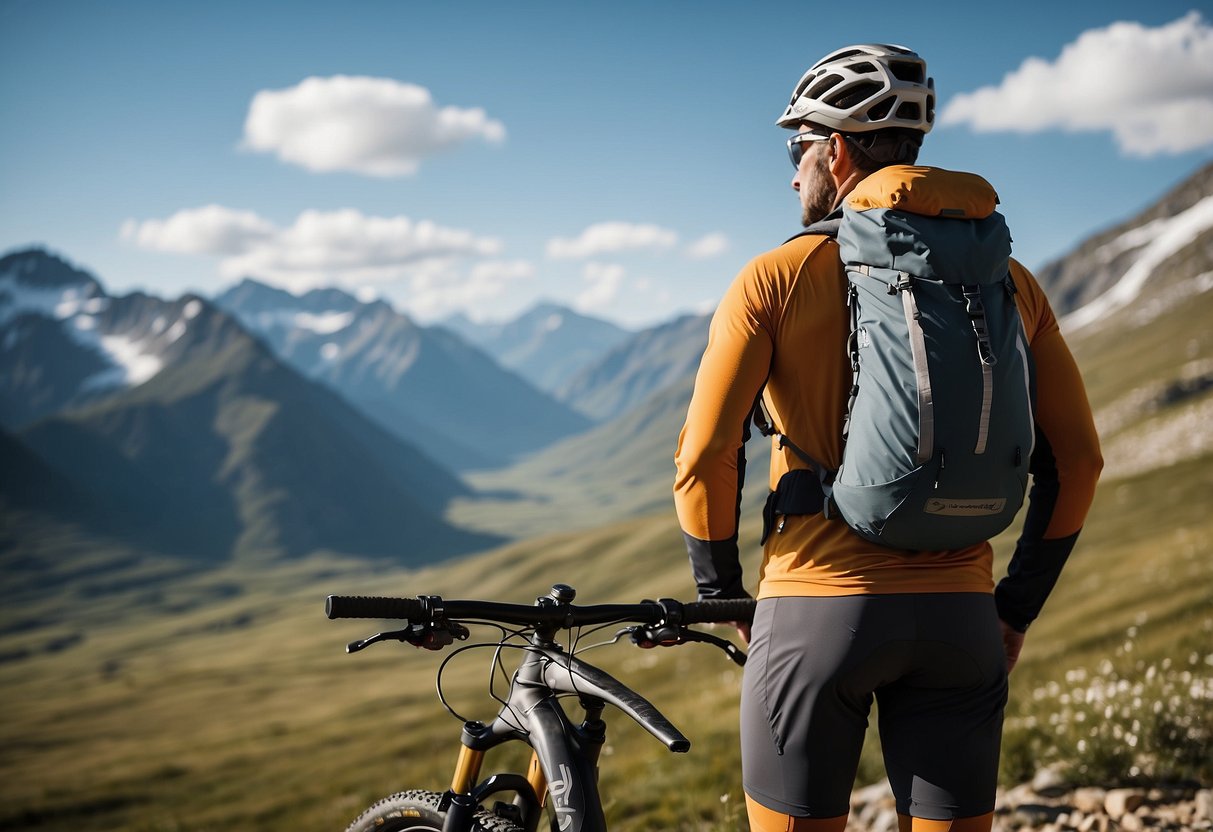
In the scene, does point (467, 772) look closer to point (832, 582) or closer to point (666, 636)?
point (666, 636)

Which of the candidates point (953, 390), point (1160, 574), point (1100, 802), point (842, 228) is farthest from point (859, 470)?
point (1160, 574)

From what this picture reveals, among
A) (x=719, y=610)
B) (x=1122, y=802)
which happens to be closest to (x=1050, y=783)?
(x=1122, y=802)

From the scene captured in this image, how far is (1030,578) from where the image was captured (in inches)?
171

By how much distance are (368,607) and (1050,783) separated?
6381mm

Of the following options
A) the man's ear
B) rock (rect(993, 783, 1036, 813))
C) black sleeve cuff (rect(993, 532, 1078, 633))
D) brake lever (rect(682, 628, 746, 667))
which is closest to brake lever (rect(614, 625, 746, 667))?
brake lever (rect(682, 628, 746, 667))

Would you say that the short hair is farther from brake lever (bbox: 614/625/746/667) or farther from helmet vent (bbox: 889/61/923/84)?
brake lever (bbox: 614/625/746/667)

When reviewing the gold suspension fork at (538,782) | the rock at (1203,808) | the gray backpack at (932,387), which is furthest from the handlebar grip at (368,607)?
the rock at (1203,808)

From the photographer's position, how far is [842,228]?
11.6 ft

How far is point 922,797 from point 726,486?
4.40 ft

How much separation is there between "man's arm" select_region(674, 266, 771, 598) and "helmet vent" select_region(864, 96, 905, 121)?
2.68 feet

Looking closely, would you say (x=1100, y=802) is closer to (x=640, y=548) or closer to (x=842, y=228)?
(x=842, y=228)

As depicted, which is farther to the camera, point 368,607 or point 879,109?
point 879,109

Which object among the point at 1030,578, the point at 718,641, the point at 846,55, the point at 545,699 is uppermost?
the point at 846,55

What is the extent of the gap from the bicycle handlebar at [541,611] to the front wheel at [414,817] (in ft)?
2.66
